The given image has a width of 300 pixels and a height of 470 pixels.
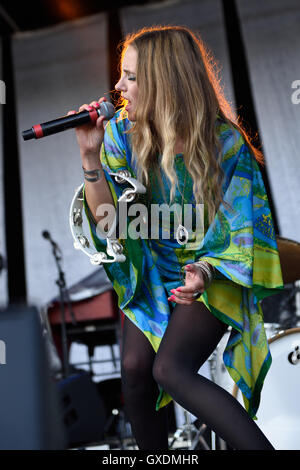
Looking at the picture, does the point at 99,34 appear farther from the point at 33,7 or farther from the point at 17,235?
the point at 17,235

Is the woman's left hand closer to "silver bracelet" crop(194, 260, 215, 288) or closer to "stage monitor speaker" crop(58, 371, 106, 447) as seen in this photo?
"silver bracelet" crop(194, 260, 215, 288)

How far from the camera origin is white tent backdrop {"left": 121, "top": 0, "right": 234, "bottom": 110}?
4316 mm

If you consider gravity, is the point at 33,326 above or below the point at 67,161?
below

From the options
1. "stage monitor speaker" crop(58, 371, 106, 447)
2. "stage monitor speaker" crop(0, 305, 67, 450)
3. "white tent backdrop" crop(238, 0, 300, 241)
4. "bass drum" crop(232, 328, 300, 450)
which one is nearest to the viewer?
"stage monitor speaker" crop(0, 305, 67, 450)

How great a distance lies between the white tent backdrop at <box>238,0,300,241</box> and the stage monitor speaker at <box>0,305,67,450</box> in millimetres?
3568

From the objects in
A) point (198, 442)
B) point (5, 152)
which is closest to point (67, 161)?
point (5, 152)

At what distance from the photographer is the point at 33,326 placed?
50cm

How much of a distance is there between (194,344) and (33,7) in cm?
418

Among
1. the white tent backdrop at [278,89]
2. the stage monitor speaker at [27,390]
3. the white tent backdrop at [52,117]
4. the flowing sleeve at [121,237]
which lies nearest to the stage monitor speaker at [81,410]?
the flowing sleeve at [121,237]

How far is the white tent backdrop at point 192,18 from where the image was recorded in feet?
14.2

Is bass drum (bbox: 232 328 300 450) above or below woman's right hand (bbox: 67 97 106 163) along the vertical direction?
below

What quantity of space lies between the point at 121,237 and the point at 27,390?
79 cm

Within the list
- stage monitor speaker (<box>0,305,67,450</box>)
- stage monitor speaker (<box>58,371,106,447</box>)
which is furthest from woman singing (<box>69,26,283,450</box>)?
stage monitor speaker (<box>58,371,106,447</box>)

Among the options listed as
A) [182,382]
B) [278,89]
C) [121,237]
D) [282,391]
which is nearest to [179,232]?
[121,237]
